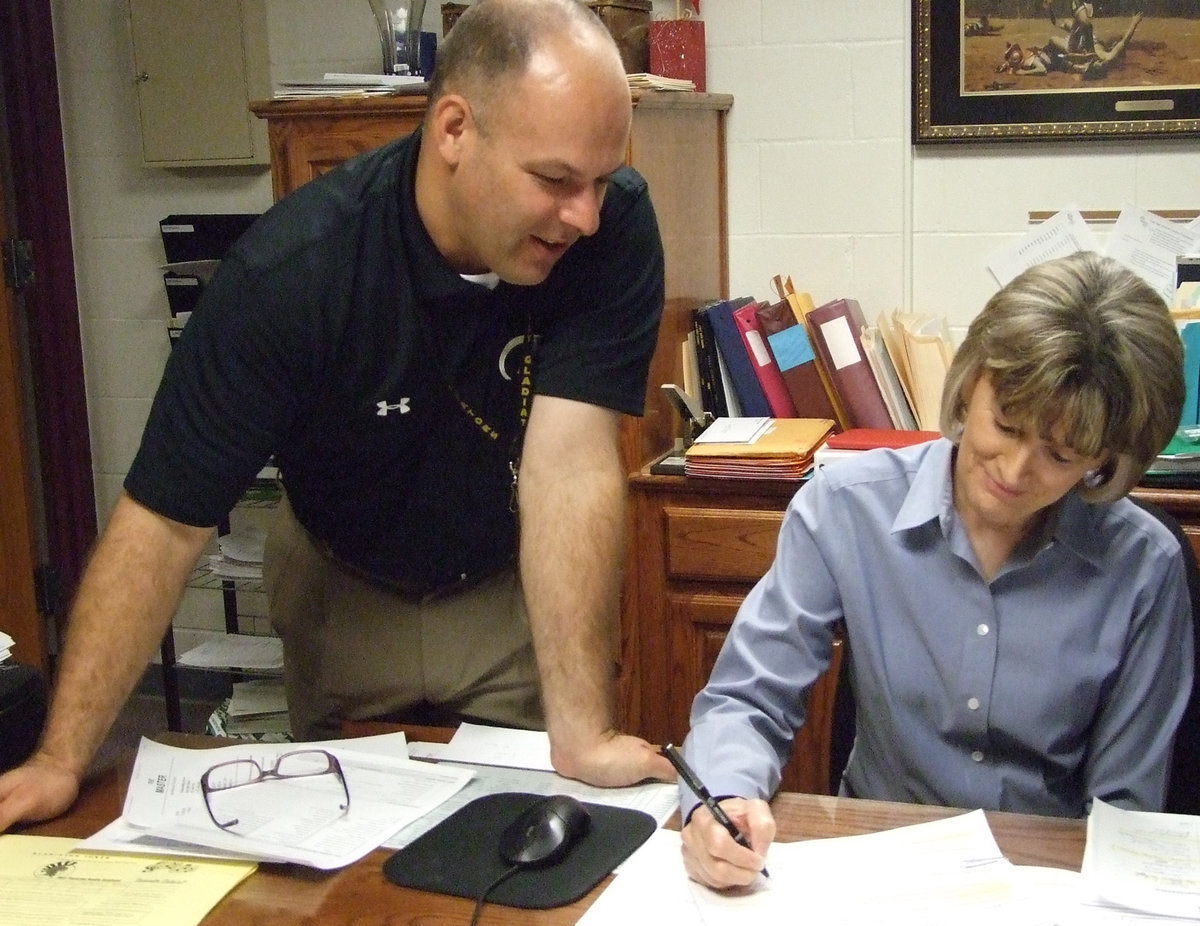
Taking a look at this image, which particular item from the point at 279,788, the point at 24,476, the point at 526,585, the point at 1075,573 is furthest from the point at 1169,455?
the point at 24,476

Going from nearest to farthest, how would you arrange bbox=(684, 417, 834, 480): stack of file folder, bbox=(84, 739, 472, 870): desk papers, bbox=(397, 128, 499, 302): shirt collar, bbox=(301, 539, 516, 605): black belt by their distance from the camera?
bbox=(84, 739, 472, 870): desk papers
bbox=(397, 128, 499, 302): shirt collar
bbox=(301, 539, 516, 605): black belt
bbox=(684, 417, 834, 480): stack of file folder

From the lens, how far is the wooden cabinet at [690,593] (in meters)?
2.44

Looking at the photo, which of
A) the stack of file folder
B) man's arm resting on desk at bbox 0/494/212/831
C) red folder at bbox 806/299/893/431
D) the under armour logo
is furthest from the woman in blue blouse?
red folder at bbox 806/299/893/431

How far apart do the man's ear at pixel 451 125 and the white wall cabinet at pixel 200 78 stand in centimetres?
186

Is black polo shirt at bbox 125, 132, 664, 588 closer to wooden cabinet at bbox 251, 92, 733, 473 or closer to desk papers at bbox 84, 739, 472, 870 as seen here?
desk papers at bbox 84, 739, 472, 870

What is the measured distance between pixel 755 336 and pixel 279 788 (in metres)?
1.57

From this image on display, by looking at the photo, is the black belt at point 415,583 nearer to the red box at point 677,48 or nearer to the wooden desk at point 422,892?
the wooden desk at point 422,892

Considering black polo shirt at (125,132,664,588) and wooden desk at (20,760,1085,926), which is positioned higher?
black polo shirt at (125,132,664,588)

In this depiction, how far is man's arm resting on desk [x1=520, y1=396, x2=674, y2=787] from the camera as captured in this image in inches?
57.8

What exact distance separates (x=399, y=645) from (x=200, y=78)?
1989mm

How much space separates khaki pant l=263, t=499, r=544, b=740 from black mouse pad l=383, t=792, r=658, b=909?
43 cm

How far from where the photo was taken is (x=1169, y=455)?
2.27 metres

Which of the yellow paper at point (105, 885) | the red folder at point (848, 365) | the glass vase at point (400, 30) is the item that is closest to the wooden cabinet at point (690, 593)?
the red folder at point (848, 365)

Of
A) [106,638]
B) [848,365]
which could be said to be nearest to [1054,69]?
[848,365]
